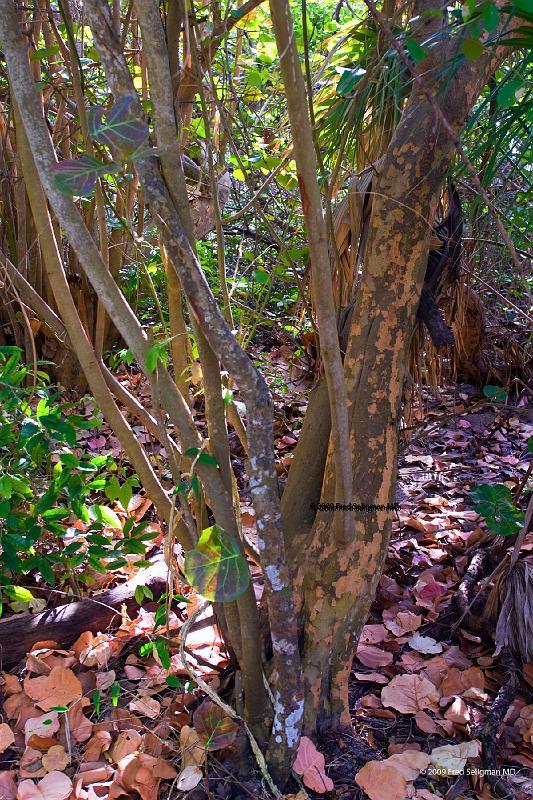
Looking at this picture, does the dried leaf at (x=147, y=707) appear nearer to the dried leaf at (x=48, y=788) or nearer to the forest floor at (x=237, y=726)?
the forest floor at (x=237, y=726)

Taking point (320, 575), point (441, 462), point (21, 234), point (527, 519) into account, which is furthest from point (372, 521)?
point (21, 234)

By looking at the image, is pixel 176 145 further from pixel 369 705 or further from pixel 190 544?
pixel 369 705

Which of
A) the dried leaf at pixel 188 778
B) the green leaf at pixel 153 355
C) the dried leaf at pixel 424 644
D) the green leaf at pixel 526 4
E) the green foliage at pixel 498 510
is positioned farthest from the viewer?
the dried leaf at pixel 424 644

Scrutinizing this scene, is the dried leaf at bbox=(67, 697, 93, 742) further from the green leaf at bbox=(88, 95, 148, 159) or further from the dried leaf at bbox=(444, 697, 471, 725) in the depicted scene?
the green leaf at bbox=(88, 95, 148, 159)

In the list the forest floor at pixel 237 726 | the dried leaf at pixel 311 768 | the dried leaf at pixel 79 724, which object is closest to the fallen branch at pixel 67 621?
the forest floor at pixel 237 726

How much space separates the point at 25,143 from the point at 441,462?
2.34m

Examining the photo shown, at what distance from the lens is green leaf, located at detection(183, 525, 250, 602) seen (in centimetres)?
119

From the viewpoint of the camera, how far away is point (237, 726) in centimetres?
159

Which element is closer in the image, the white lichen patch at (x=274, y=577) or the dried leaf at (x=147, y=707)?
the white lichen patch at (x=274, y=577)

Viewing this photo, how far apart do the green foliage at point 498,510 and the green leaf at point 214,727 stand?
0.88 m

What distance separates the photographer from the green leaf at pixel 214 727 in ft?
5.13

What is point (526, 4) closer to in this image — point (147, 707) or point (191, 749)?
point (191, 749)

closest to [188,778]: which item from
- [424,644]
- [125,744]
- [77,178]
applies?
[125,744]

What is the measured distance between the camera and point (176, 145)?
1308 millimetres
